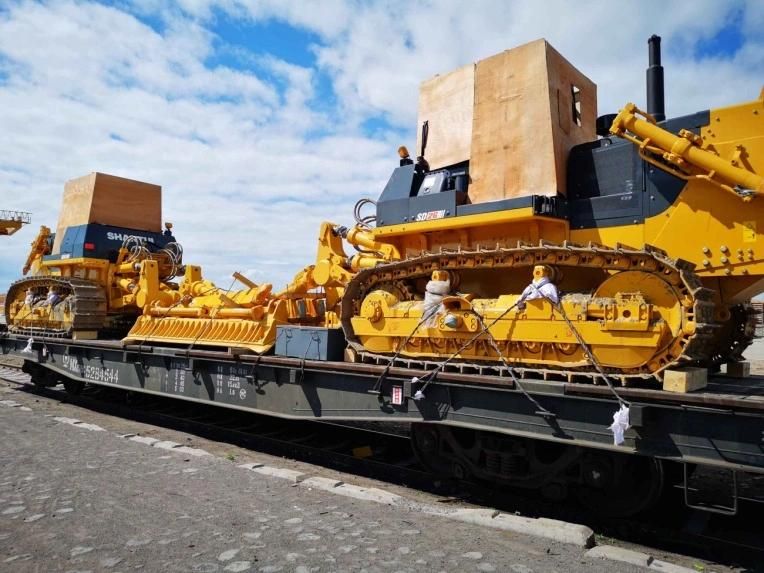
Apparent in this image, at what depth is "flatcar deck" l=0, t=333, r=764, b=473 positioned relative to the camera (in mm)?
4148

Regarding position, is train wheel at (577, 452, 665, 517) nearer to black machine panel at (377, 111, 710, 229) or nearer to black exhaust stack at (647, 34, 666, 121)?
black machine panel at (377, 111, 710, 229)

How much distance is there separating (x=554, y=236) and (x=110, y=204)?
11.4m

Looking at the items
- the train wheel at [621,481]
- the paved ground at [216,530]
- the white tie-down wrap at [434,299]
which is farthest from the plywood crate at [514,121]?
the paved ground at [216,530]

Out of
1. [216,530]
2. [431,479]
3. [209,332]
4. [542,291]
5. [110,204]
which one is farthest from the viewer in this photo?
[110,204]

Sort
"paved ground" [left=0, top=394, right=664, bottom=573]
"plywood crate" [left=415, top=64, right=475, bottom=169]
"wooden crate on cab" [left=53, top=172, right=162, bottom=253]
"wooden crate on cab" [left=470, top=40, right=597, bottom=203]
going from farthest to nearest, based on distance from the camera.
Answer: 1. "wooden crate on cab" [left=53, top=172, right=162, bottom=253]
2. "plywood crate" [left=415, top=64, right=475, bottom=169]
3. "wooden crate on cab" [left=470, top=40, right=597, bottom=203]
4. "paved ground" [left=0, top=394, right=664, bottom=573]

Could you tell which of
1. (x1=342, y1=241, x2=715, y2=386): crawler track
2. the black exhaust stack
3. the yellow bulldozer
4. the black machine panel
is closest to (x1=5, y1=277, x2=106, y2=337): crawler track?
the yellow bulldozer

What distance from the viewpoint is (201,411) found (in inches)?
421

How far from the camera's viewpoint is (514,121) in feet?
20.7

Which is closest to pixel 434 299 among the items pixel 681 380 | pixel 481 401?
pixel 481 401

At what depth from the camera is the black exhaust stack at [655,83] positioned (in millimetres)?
6082

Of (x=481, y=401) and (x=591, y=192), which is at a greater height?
(x=591, y=192)

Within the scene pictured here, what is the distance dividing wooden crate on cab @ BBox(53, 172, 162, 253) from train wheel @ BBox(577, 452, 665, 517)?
12194 millimetres

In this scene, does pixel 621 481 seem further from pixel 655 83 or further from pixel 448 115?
pixel 448 115

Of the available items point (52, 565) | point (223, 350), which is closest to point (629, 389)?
point (52, 565)
